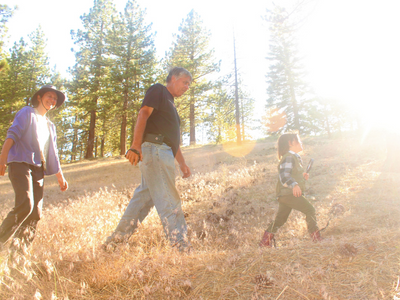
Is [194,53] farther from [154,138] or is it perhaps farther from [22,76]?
[154,138]

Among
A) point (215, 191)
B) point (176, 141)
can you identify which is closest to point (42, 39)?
point (215, 191)

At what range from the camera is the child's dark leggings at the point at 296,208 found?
3408 millimetres

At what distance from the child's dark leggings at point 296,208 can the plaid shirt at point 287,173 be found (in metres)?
0.20

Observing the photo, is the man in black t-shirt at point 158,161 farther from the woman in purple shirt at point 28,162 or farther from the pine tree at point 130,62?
the pine tree at point 130,62

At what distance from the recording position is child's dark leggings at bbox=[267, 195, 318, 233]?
341cm

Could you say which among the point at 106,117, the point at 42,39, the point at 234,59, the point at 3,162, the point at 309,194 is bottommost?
the point at 309,194

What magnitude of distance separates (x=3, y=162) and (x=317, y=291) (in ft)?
10.7

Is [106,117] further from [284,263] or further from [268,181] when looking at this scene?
[284,263]

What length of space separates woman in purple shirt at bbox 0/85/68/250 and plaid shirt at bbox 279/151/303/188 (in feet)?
10.00

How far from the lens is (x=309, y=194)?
6160mm

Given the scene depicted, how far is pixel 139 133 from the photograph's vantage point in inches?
109

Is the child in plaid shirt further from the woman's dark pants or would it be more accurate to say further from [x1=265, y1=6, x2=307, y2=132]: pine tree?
[x1=265, y1=6, x2=307, y2=132]: pine tree

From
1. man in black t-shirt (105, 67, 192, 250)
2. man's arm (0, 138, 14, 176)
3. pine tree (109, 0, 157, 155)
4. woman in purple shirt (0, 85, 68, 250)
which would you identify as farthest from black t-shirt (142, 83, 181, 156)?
pine tree (109, 0, 157, 155)

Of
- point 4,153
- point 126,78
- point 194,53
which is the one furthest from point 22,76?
point 4,153
